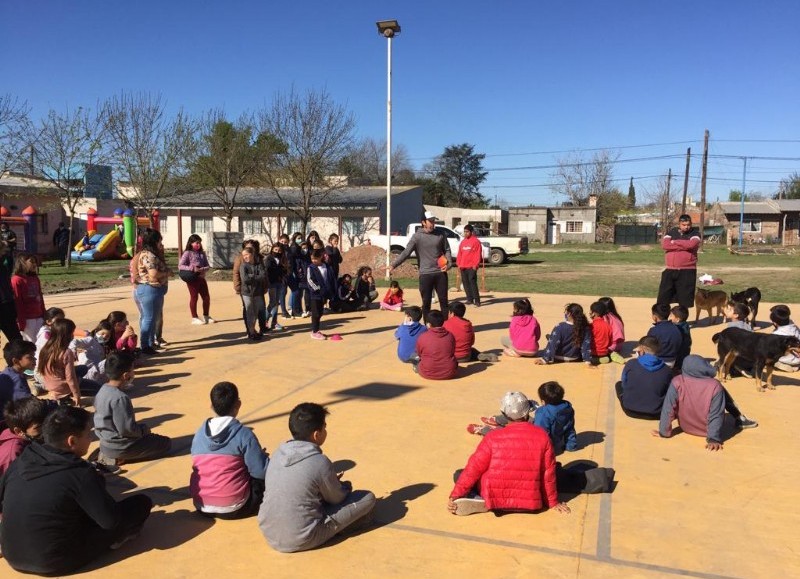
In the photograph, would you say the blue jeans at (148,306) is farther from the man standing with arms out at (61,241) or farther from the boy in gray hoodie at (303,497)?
the man standing with arms out at (61,241)

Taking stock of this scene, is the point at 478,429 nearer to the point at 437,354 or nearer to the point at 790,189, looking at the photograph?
the point at 437,354

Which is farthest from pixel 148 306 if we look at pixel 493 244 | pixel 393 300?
pixel 493 244

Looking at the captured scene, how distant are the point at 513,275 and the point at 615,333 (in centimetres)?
1365

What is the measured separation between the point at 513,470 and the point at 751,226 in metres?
62.0

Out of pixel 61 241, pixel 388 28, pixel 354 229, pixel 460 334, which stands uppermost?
pixel 388 28

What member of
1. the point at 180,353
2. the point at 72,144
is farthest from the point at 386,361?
the point at 72,144

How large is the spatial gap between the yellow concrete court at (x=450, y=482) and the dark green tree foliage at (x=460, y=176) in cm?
6854

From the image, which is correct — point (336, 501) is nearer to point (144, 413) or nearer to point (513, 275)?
point (144, 413)

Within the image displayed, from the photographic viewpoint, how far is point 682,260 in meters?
9.73

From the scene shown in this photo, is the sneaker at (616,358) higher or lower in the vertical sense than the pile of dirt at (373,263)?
lower

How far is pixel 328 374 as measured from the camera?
7902 mm

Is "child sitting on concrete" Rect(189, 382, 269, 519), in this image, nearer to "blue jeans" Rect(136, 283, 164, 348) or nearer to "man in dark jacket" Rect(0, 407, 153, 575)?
"man in dark jacket" Rect(0, 407, 153, 575)

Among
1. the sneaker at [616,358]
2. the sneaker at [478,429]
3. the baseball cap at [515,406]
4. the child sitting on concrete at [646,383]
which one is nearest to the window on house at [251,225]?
the sneaker at [616,358]

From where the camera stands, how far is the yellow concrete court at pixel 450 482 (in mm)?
3568
